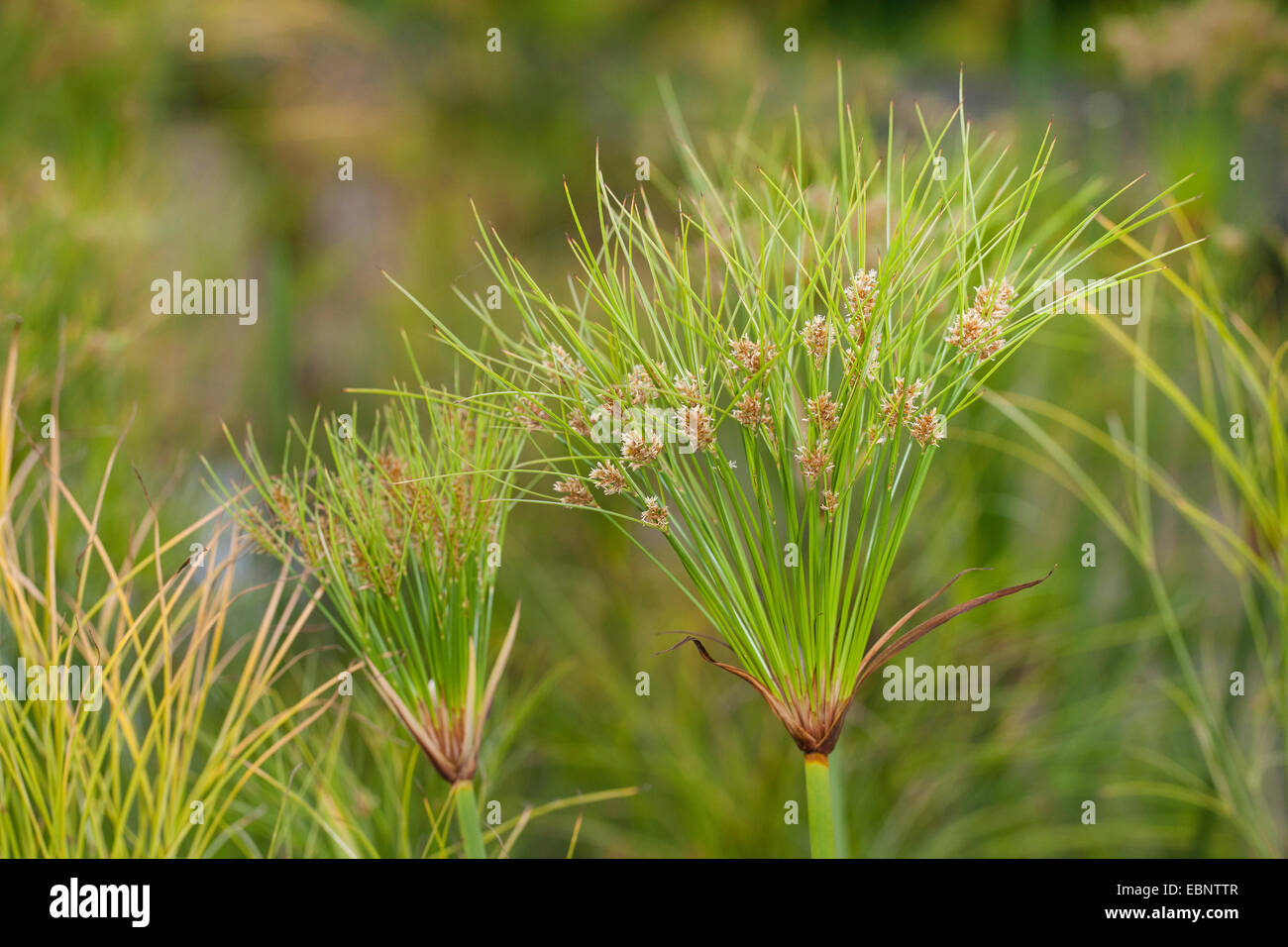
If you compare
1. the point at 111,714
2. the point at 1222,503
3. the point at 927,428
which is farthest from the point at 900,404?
the point at 1222,503

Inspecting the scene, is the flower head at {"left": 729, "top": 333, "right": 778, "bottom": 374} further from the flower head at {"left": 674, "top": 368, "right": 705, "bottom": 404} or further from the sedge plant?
the sedge plant

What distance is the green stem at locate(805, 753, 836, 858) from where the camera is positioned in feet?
0.85

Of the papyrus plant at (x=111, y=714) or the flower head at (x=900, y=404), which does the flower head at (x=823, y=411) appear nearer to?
the flower head at (x=900, y=404)

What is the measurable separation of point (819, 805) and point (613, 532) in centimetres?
51

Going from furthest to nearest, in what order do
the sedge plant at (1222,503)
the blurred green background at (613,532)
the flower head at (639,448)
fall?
1. the blurred green background at (613,532)
2. the sedge plant at (1222,503)
3. the flower head at (639,448)

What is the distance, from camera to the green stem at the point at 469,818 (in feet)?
0.94

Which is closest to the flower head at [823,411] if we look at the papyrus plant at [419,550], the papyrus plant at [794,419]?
the papyrus plant at [794,419]

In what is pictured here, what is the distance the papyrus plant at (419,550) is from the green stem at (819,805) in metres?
0.11

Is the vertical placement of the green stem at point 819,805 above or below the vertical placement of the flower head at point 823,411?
below

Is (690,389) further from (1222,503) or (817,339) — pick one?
(1222,503)

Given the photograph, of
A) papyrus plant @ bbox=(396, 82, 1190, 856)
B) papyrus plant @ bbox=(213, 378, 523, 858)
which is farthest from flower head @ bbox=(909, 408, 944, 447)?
papyrus plant @ bbox=(213, 378, 523, 858)

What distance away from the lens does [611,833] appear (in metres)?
0.73
